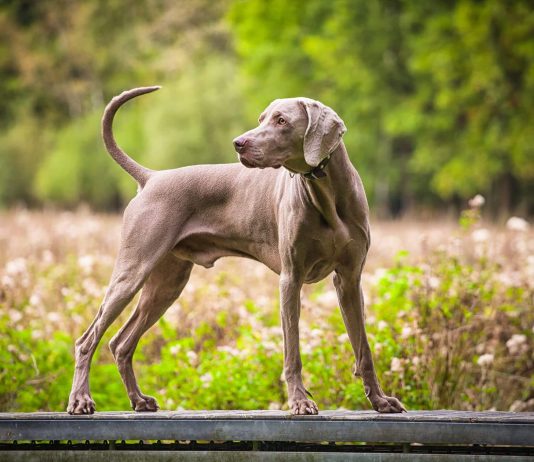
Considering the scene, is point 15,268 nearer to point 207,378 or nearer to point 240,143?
point 207,378

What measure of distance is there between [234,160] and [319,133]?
2352 centimetres

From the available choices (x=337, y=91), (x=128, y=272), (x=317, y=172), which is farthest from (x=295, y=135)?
(x=337, y=91)

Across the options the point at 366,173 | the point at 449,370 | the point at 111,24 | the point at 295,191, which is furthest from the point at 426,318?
the point at 111,24

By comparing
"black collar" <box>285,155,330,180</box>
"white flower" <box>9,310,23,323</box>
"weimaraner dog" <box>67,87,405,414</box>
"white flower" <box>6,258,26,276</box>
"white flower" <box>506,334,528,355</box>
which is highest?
"black collar" <box>285,155,330,180</box>

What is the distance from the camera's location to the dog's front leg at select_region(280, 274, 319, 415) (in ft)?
14.4

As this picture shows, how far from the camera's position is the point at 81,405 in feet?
15.3

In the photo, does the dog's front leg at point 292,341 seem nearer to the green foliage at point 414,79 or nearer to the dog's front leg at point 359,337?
the dog's front leg at point 359,337

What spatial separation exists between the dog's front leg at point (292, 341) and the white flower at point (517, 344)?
2.13 metres

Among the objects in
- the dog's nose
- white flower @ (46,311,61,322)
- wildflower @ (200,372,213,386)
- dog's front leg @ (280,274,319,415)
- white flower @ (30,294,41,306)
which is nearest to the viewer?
the dog's nose

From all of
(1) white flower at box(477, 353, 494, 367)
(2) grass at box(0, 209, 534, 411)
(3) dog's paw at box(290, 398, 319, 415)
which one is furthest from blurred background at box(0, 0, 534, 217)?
(3) dog's paw at box(290, 398, 319, 415)

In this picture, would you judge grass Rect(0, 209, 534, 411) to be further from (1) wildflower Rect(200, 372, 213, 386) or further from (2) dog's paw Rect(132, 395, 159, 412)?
(2) dog's paw Rect(132, 395, 159, 412)

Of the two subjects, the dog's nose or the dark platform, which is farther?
the dark platform

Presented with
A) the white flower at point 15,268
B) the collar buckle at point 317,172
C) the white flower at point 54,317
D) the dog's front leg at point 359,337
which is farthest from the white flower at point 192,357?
the collar buckle at point 317,172

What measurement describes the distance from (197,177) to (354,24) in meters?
20.3
